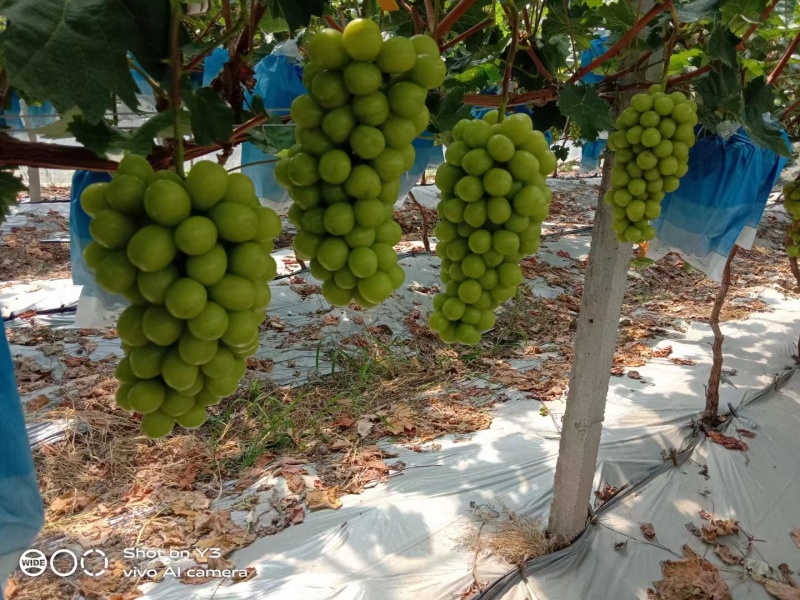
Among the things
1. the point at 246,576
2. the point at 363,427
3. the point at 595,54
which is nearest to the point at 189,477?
the point at 246,576

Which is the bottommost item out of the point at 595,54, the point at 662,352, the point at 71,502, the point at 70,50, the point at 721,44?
the point at 71,502

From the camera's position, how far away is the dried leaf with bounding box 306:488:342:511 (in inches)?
143

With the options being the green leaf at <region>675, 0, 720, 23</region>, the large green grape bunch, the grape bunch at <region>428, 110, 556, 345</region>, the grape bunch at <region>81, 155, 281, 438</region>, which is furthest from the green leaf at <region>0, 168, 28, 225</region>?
the green leaf at <region>675, 0, 720, 23</region>

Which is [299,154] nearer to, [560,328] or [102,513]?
[102,513]

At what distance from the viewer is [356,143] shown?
2.74 feet

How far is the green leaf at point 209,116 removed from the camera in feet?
2.90

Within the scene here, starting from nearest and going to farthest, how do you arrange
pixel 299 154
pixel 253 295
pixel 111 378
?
pixel 253 295 < pixel 299 154 < pixel 111 378

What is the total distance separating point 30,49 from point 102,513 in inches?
142

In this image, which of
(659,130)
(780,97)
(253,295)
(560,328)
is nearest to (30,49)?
(253,295)

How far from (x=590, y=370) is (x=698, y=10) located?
1577 mm

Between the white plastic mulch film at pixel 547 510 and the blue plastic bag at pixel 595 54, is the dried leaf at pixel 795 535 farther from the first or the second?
the blue plastic bag at pixel 595 54

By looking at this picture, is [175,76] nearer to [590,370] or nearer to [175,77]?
[175,77]

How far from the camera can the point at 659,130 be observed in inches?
72.3

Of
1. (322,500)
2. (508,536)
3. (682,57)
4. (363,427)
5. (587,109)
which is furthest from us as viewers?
(363,427)
